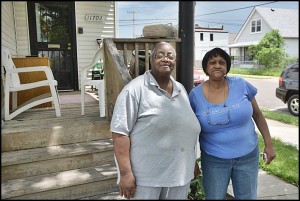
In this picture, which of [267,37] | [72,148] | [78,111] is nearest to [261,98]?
[78,111]

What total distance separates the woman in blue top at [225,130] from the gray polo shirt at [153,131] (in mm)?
250

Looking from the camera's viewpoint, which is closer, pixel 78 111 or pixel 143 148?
pixel 143 148

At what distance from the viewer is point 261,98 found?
1251cm

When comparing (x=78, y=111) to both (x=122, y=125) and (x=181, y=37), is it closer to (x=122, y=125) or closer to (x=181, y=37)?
(x=181, y=37)

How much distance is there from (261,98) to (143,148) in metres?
11.8

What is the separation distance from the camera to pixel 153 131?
1688 millimetres

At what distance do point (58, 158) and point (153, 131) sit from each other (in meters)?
1.73

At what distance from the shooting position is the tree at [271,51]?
24.3 meters

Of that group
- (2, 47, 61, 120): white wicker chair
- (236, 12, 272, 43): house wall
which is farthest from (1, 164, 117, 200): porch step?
(236, 12, 272, 43): house wall

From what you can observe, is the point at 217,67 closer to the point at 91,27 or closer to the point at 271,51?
the point at 91,27

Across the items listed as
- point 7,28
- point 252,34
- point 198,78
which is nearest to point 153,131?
point 7,28

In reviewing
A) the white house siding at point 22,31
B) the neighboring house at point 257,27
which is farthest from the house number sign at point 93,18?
the neighboring house at point 257,27

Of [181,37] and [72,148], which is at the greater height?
[181,37]

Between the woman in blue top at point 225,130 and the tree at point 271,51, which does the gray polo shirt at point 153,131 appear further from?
the tree at point 271,51
